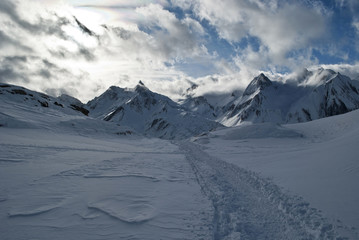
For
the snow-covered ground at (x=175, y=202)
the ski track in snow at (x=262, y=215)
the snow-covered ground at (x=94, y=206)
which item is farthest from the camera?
the ski track in snow at (x=262, y=215)

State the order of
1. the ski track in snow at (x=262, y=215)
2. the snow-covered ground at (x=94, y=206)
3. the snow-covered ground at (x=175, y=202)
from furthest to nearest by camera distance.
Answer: the ski track in snow at (x=262, y=215)
the snow-covered ground at (x=175, y=202)
the snow-covered ground at (x=94, y=206)

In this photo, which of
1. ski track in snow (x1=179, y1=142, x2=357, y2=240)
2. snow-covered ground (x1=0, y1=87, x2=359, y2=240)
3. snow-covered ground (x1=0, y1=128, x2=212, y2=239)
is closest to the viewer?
snow-covered ground (x1=0, y1=128, x2=212, y2=239)

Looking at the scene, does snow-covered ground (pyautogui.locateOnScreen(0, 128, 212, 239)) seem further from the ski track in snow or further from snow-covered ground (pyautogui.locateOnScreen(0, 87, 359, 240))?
the ski track in snow

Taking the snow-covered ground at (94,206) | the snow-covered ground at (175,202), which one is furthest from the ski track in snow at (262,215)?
the snow-covered ground at (94,206)

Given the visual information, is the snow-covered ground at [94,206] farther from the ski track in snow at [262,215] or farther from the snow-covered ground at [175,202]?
the ski track in snow at [262,215]

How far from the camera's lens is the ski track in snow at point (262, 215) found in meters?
5.72

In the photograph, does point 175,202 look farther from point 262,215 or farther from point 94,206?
point 262,215

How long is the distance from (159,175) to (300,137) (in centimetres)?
3350

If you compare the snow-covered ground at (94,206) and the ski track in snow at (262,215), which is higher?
the ski track in snow at (262,215)

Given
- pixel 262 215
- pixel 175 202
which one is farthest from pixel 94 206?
pixel 262 215

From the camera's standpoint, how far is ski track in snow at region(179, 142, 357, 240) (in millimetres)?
5723

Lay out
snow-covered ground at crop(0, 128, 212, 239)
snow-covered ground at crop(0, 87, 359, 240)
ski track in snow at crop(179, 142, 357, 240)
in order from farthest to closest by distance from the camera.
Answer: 1. ski track in snow at crop(179, 142, 357, 240)
2. snow-covered ground at crop(0, 87, 359, 240)
3. snow-covered ground at crop(0, 128, 212, 239)

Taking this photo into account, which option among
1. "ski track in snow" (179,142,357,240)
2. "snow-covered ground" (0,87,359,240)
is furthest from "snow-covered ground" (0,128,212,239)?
"ski track in snow" (179,142,357,240)

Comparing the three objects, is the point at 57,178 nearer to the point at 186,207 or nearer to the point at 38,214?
the point at 38,214
